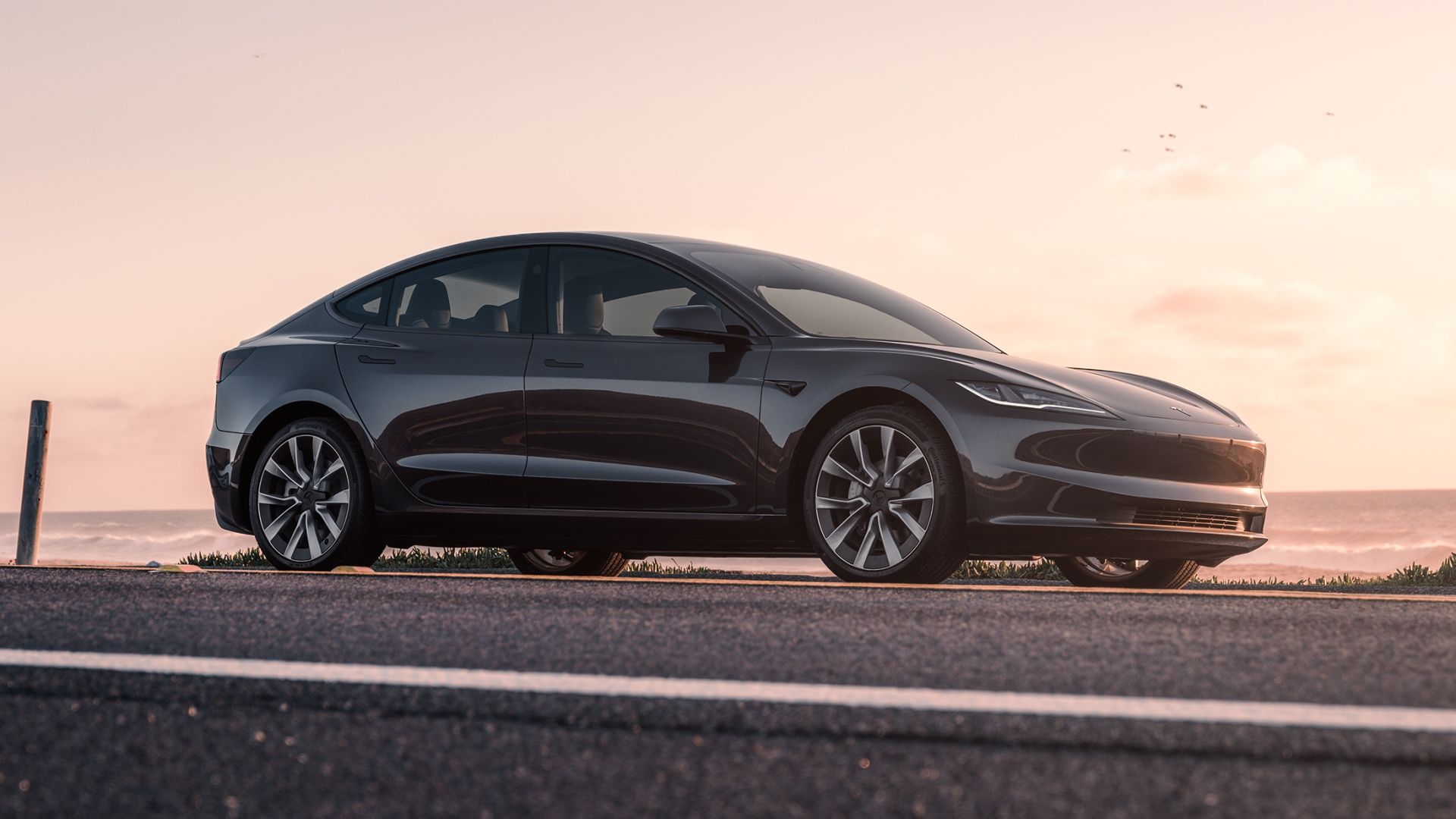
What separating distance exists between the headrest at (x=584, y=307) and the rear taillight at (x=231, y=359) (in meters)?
2.02

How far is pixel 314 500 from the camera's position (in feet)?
26.0

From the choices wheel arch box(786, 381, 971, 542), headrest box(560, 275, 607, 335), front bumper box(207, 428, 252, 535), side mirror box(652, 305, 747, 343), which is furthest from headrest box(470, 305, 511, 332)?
wheel arch box(786, 381, 971, 542)

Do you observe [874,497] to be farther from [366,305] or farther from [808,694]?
[366,305]

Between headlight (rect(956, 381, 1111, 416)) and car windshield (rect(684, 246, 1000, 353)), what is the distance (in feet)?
2.57

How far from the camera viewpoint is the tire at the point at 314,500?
7.75 m

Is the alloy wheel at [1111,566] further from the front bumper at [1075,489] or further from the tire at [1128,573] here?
the front bumper at [1075,489]

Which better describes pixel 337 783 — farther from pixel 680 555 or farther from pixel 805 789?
pixel 680 555

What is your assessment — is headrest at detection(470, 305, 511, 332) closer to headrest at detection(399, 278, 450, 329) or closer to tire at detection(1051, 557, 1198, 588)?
headrest at detection(399, 278, 450, 329)

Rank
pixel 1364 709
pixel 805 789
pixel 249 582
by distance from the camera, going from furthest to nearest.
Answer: pixel 249 582 → pixel 1364 709 → pixel 805 789

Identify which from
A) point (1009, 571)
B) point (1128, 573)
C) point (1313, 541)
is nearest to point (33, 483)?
point (1009, 571)

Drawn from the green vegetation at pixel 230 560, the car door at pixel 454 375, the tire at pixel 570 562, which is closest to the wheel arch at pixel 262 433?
the car door at pixel 454 375

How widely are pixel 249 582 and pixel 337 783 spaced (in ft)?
12.9

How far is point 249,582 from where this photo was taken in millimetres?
6480

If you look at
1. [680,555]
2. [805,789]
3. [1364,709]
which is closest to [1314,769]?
[1364,709]
